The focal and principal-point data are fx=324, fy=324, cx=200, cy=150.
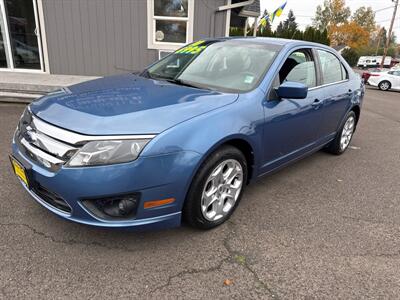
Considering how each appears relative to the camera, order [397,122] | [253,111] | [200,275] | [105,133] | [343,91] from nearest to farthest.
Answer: [105,133], [200,275], [253,111], [343,91], [397,122]

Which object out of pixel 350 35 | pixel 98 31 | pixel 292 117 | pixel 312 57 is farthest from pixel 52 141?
pixel 350 35

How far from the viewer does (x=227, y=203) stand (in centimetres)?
279

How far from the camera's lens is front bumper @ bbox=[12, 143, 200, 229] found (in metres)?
2.00

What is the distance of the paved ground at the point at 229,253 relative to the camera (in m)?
2.09

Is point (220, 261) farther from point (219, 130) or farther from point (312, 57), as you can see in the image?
point (312, 57)

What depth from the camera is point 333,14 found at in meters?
61.3

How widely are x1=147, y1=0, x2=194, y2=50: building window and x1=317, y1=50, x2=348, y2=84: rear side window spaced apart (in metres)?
4.60

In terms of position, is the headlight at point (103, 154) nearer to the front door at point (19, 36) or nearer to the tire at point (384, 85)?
the front door at point (19, 36)

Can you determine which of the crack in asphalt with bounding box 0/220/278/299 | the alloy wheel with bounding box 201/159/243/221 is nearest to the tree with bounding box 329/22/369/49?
the alloy wheel with bounding box 201/159/243/221

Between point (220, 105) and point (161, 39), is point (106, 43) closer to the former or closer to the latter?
point (161, 39)

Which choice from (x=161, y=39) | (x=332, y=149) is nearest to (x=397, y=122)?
(x=332, y=149)

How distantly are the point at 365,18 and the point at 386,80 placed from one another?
5487 cm

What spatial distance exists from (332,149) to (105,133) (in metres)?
3.64

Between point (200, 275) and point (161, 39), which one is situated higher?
point (161, 39)
